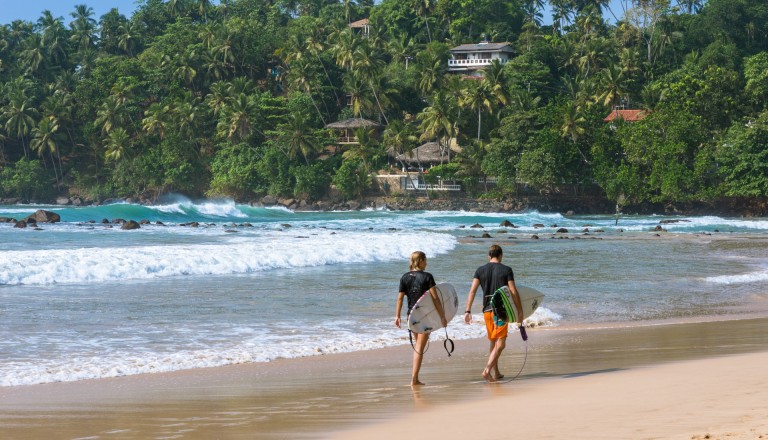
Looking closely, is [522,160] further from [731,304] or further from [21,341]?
[21,341]

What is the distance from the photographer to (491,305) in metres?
9.58

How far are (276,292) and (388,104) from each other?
61748 mm

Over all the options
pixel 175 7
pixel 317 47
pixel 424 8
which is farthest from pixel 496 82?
pixel 175 7

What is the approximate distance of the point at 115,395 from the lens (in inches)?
353

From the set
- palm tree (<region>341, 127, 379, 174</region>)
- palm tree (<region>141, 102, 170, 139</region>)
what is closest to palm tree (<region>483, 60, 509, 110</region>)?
palm tree (<region>341, 127, 379, 174</region>)

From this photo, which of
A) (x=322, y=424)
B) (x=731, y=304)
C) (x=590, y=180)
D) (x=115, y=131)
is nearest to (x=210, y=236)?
(x=731, y=304)

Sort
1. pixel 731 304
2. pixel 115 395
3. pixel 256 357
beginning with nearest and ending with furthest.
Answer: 1. pixel 115 395
2. pixel 256 357
3. pixel 731 304

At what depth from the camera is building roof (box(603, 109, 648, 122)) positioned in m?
72.8

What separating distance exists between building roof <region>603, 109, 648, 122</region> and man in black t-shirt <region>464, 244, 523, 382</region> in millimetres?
Answer: 65062

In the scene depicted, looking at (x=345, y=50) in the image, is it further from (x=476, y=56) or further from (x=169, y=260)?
(x=169, y=260)

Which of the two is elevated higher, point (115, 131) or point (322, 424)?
point (115, 131)

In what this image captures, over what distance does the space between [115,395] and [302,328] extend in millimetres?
4995

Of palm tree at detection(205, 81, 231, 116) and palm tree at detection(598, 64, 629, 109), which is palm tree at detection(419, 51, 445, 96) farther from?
palm tree at detection(205, 81, 231, 116)

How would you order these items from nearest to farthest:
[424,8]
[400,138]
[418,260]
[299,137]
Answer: [418,260] < [400,138] < [299,137] < [424,8]
